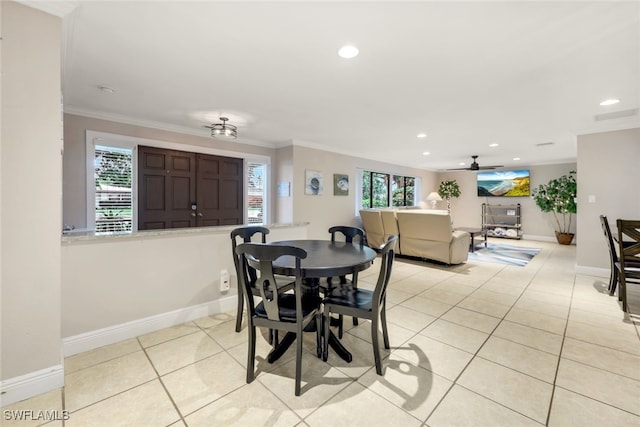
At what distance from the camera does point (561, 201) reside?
700 centimetres

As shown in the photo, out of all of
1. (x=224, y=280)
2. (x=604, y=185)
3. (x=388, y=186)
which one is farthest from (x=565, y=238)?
(x=224, y=280)

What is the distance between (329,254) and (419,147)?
434cm

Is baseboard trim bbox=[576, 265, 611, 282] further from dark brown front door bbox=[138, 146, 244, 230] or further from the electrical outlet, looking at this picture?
dark brown front door bbox=[138, 146, 244, 230]

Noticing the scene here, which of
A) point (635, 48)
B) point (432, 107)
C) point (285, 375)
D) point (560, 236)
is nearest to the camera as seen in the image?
point (285, 375)

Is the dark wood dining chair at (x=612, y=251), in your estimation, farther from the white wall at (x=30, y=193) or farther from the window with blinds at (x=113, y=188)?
the window with blinds at (x=113, y=188)

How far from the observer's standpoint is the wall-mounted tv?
8016 millimetres

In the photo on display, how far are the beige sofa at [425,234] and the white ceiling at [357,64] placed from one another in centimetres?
155

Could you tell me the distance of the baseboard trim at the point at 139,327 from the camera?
2068 millimetres

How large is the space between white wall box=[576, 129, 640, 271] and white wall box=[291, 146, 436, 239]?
3897 mm

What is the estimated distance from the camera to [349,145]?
17.9 feet

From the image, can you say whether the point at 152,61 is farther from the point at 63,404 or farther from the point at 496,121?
the point at 496,121

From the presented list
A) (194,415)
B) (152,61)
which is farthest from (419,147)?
(194,415)

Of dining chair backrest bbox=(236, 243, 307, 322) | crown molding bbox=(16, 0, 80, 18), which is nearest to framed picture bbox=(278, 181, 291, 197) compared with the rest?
dining chair backrest bbox=(236, 243, 307, 322)

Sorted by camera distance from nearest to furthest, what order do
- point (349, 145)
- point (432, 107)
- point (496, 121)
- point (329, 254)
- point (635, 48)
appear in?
point (635, 48) < point (329, 254) < point (432, 107) < point (496, 121) < point (349, 145)
